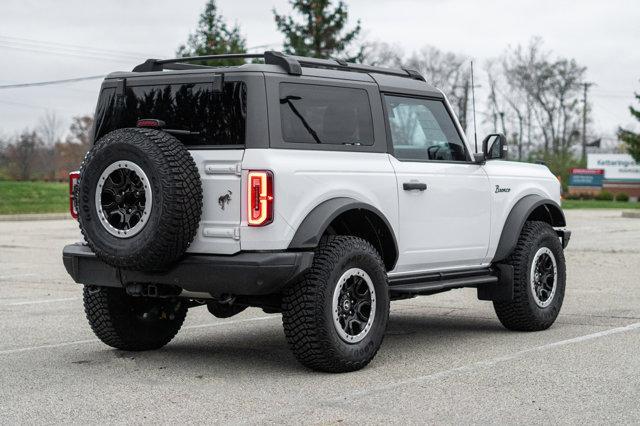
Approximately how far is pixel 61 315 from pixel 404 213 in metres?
4.07

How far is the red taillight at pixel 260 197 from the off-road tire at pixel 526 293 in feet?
9.59

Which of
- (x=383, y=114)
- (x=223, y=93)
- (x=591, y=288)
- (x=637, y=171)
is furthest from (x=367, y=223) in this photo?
(x=637, y=171)

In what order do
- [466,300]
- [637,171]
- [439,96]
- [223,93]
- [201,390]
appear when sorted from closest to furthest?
[201,390] → [223,93] → [439,96] → [466,300] → [637,171]

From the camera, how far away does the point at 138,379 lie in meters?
6.64

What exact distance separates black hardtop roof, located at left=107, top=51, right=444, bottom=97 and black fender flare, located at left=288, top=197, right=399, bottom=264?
3.02ft

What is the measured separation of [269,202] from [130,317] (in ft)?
5.99

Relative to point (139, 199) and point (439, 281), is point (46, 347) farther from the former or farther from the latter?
point (439, 281)

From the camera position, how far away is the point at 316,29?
52.4m

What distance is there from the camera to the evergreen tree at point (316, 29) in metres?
52.3

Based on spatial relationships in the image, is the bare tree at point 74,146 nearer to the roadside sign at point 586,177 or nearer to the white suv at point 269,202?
the roadside sign at point 586,177

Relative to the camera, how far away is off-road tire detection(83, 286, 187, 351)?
756 centimetres

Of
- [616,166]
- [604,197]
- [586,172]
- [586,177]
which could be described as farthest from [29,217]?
[616,166]

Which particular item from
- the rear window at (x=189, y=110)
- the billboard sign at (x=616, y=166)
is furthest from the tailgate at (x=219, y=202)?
the billboard sign at (x=616, y=166)

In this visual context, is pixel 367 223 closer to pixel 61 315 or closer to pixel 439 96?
pixel 439 96
